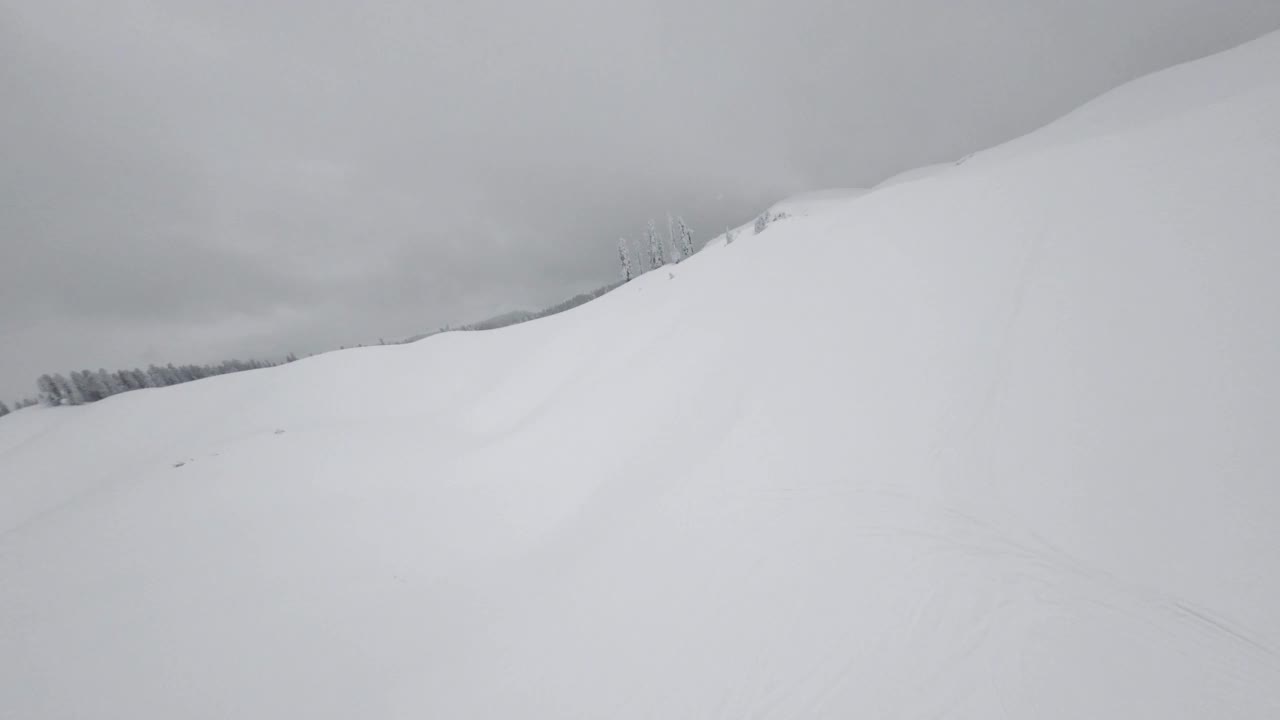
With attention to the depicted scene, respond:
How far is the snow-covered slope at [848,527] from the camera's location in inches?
177

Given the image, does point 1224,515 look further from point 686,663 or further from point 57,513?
point 57,513

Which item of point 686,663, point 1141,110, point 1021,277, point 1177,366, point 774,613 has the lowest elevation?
point 686,663

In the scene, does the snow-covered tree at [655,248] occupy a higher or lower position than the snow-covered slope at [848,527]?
higher

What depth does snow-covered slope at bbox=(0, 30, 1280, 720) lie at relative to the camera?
177 inches

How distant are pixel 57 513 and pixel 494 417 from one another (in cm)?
1448

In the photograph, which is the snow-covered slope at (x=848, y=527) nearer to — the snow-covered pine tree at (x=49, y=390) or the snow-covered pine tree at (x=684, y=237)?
the snow-covered pine tree at (x=684, y=237)

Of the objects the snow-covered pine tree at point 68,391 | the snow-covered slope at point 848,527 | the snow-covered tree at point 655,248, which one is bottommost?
the snow-covered slope at point 848,527

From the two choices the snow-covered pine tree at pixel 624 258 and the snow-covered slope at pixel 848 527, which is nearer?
the snow-covered slope at pixel 848 527

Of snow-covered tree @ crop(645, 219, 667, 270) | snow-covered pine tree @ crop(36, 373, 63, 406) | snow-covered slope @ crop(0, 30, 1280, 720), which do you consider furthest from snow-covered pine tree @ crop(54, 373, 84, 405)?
snow-covered tree @ crop(645, 219, 667, 270)

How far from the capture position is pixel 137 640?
6984 mm

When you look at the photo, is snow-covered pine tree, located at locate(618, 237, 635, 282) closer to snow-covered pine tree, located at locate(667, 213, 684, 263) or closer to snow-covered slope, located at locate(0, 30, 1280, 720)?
snow-covered pine tree, located at locate(667, 213, 684, 263)

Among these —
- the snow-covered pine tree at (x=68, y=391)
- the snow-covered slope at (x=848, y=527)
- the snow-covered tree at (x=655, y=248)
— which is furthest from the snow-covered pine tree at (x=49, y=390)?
the snow-covered tree at (x=655, y=248)

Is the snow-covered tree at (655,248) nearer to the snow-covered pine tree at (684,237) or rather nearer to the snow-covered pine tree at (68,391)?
the snow-covered pine tree at (684,237)

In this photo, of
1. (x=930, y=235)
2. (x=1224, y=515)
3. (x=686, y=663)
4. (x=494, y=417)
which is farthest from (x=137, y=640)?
(x=930, y=235)
